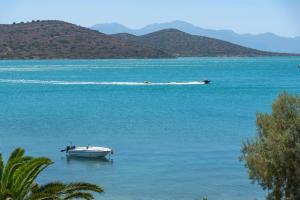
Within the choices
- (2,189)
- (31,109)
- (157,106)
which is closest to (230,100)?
(157,106)

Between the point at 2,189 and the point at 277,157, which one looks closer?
the point at 2,189

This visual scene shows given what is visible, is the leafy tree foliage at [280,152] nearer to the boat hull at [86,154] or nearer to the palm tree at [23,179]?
the palm tree at [23,179]

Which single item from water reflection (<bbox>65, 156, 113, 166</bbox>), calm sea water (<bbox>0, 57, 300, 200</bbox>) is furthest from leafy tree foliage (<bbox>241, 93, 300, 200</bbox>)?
water reflection (<bbox>65, 156, 113, 166</bbox>)

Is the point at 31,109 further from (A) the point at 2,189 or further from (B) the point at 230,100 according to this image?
(A) the point at 2,189

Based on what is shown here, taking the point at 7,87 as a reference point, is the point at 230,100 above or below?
below

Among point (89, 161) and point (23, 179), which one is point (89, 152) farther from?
point (23, 179)

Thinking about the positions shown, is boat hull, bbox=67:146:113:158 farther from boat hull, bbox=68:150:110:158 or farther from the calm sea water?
the calm sea water

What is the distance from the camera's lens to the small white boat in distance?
45281 millimetres

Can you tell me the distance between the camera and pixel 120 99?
332ft

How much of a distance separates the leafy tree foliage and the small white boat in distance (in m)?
22.5

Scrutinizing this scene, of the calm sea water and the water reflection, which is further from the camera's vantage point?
the water reflection

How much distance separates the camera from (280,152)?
22.1 metres

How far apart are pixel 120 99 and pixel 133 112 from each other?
A: 21933mm

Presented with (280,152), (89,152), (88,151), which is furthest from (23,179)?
(88,151)
